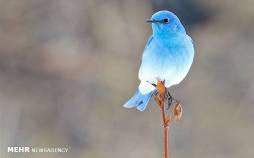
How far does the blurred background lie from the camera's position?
16.0 ft

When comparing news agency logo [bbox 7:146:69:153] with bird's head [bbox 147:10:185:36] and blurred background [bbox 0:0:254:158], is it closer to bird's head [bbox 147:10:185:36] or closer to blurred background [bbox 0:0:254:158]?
blurred background [bbox 0:0:254:158]

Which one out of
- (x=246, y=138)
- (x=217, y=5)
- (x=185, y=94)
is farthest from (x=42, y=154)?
(x=217, y=5)

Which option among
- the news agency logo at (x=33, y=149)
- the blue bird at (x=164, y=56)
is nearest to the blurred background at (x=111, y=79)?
the news agency logo at (x=33, y=149)

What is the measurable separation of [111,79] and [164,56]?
8.85ft

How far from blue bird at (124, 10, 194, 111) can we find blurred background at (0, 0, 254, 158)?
7.30 ft

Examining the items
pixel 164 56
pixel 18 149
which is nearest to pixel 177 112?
pixel 164 56

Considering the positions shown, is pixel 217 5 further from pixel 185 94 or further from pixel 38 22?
pixel 38 22

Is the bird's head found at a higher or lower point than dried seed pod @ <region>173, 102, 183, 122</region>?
higher

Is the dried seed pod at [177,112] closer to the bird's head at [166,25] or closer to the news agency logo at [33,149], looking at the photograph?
the bird's head at [166,25]

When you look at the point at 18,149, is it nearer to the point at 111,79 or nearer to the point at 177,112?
the point at 111,79

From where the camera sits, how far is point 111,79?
504cm

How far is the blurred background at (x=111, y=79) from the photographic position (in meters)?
4.86

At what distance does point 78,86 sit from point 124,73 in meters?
0.35

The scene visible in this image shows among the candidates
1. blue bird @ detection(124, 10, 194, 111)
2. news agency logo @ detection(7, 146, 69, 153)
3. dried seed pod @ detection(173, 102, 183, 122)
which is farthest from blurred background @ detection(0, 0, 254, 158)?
dried seed pod @ detection(173, 102, 183, 122)
